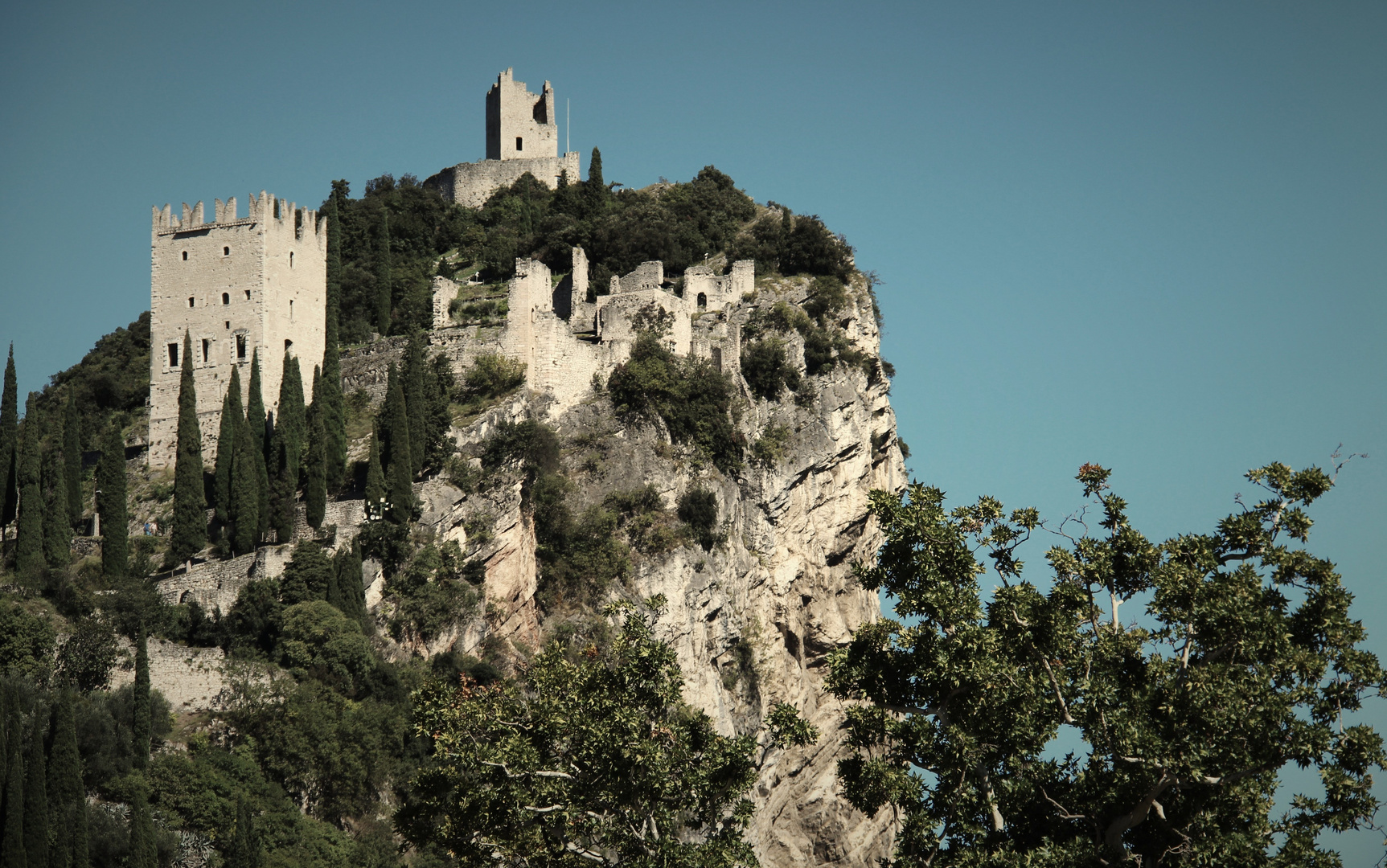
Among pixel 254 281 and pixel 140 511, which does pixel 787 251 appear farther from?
pixel 140 511

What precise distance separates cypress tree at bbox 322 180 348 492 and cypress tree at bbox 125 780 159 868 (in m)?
14.6

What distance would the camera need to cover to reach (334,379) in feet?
159

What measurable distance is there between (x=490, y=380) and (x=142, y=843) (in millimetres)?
20250

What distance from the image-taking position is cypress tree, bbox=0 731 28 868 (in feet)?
99.3

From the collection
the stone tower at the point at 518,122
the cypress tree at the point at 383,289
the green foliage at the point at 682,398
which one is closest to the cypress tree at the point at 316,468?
the green foliage at the point at 682,398

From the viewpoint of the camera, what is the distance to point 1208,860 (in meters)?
20.6

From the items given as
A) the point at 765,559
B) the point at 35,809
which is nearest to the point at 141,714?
the point at 35,809

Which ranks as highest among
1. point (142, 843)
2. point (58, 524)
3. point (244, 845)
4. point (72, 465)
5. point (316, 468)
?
point (72, 465)

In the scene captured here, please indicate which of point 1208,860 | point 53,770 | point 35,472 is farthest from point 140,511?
point 1208,860

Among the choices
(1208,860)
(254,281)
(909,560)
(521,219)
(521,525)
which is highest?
(521,219)

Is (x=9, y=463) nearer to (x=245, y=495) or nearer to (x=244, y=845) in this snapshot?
(x=245, y=495)

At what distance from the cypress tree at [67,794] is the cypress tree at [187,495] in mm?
10578

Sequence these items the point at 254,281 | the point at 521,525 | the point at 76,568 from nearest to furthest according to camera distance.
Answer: the point at 76,568, the point at 521,525, the point at 254,281

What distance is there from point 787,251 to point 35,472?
1140 inches
